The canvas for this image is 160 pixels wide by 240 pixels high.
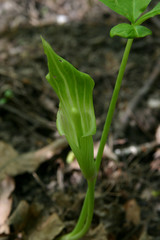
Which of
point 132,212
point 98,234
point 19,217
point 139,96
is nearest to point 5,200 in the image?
point 19,217

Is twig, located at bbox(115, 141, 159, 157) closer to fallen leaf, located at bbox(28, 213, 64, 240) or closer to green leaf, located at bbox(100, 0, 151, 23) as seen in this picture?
fallen leaf, located at bbox(28, 213, 64, 240)

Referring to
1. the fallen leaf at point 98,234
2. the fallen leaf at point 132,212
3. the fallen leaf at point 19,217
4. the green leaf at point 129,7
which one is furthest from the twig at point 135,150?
the green leaf at point 129,7

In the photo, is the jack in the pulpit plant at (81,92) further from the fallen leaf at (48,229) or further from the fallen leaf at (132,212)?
the fallen leaf at (132,212)

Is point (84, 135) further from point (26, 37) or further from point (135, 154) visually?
point (26, 37)

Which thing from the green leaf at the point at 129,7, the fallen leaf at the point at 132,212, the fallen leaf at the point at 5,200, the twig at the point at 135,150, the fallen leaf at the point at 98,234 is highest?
the green leaf at the point at 129,7

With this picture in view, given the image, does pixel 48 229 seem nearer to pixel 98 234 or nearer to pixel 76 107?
pixel 98 234
